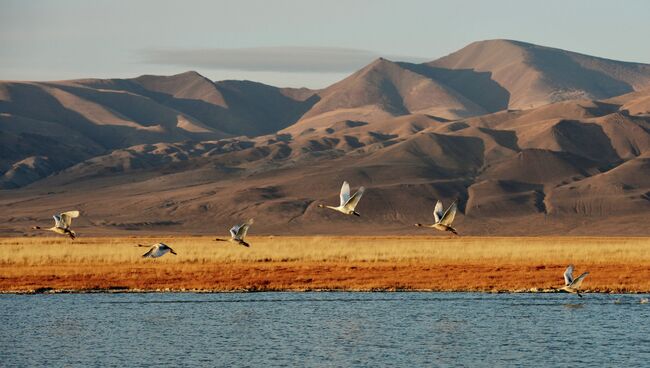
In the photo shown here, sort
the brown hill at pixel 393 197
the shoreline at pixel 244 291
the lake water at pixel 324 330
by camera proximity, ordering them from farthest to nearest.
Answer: the brown hill at pixel 393 197, the shoreline at pixel 244 291, the lake water at pixel 324 330

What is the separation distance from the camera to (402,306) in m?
45.4

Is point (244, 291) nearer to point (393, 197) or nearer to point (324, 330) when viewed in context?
point (324, 330)

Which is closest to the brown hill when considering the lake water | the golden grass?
the golden grass

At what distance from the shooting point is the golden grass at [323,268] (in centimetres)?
5347

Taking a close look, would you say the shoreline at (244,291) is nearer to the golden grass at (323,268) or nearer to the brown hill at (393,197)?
the golden grass at (323,268)

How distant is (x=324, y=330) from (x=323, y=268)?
22.1 m

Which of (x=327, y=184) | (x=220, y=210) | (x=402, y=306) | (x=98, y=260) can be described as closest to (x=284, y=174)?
(x=327, y=184)

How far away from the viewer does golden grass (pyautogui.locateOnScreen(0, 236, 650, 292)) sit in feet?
175

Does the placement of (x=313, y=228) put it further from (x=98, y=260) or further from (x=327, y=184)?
(x=98, y=260)

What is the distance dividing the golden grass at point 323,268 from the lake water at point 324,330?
356cm

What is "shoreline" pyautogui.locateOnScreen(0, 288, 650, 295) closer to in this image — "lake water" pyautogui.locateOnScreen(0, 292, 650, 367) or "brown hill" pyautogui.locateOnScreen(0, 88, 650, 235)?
"lake water" pyautogui.locateOnScreen(0, 292, 650, 367)

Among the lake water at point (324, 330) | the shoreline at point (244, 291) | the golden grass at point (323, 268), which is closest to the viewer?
the lake water at point (324, 330)

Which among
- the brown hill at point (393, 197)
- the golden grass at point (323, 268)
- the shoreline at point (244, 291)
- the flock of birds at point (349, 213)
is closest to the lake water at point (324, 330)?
the shoreline at point (244, 291)

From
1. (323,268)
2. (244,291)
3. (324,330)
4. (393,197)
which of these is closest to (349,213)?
(324,330)
